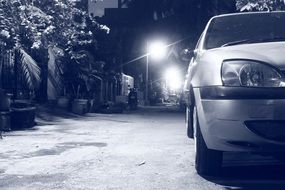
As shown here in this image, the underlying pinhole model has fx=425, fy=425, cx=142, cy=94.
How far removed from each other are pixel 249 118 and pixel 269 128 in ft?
0.59

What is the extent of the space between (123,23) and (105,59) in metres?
19.3

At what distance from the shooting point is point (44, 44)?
11.7m

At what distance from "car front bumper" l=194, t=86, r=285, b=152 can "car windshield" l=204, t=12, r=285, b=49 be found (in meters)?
1.13

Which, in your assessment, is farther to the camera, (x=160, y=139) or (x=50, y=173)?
(x=160, y=139)

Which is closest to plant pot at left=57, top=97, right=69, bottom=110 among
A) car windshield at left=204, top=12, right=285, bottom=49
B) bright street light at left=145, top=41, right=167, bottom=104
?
car windshield at left=204, top=12, right=285, bottom=49

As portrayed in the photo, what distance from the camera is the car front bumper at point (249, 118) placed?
3420 millimetres

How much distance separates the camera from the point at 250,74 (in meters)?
3.58

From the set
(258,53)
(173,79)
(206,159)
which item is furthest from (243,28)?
(173,79)

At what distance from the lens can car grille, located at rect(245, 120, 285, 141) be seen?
3432mm

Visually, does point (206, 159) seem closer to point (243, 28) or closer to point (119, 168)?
point (119, 168)

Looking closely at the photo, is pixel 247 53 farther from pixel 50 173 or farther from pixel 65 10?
pixel 65 10

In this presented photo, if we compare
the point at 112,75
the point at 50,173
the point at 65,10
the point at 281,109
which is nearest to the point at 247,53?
the point at 281,109

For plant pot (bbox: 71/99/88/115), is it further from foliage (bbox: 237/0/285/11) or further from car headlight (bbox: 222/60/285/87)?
car headlight (bbox: 222/60/285/87)

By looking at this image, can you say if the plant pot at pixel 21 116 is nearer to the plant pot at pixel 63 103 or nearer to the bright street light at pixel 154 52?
the plant pot at pixel 63 103
